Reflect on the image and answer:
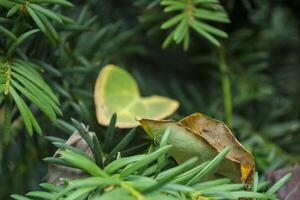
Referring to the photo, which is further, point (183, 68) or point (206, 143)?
point (183, 68)

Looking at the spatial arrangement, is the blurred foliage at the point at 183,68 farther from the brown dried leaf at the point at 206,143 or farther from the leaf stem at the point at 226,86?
the brown dried leaf at the point at 206,143

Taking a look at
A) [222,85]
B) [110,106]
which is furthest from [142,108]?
[222,85]

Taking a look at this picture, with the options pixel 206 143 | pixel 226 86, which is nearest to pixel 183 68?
pixel 226 86

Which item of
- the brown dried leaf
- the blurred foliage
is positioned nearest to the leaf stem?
the blurred foliage

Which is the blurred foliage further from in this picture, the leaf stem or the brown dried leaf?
the brown dried leaf

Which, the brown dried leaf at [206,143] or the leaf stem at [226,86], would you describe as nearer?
the brown dried leaf at [206,143]

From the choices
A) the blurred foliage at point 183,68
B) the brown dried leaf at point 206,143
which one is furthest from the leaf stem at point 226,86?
the brown dried leaf at point 206,143

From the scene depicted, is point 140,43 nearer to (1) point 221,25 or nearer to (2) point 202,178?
(1) point 221,25

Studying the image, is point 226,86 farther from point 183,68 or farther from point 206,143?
point 206,143
